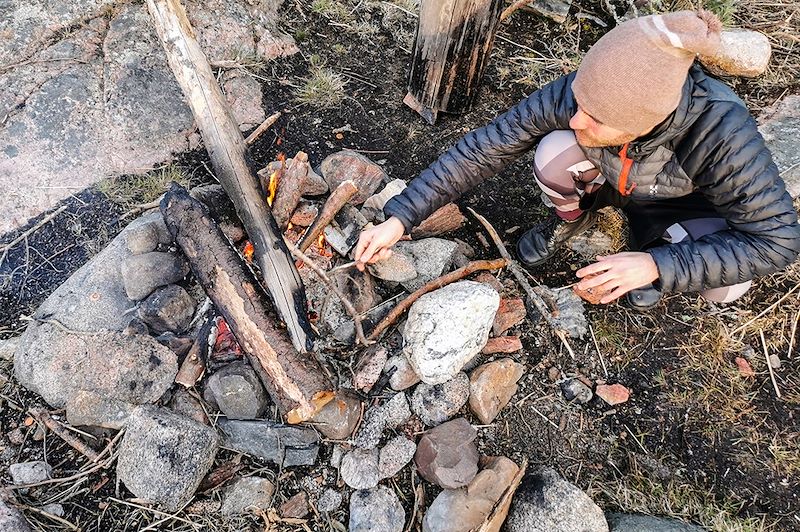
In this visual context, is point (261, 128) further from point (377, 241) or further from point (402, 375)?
point (402, 375)

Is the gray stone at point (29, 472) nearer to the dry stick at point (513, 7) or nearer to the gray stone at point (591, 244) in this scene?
the gray stone at point (591, 244)

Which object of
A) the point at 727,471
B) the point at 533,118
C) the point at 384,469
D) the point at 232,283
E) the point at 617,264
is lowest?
the point at 727,471

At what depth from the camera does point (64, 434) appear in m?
2.39

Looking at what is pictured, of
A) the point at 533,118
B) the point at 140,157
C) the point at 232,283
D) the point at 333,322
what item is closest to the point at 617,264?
the point at 533,118

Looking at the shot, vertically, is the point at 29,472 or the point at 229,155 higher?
the point at 229,155

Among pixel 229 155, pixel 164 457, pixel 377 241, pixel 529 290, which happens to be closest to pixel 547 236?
pixel 529 290

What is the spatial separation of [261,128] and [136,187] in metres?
0.73

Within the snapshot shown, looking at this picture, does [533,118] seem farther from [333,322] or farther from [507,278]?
[333,322]

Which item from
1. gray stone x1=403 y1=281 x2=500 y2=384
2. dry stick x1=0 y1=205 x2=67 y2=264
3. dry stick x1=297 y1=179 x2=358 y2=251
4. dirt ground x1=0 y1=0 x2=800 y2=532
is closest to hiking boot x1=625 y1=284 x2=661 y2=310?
dirt ground x1=0 y1=0 x2=800 y2=532

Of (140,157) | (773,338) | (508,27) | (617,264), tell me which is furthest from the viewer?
(508,27)

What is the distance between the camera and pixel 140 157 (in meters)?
3.24

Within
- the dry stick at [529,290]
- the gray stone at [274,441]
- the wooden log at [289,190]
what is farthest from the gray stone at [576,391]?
the wooden log at [289,190]

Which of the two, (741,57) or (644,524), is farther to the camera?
(741,57)

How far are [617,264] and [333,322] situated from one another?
1194 mm
